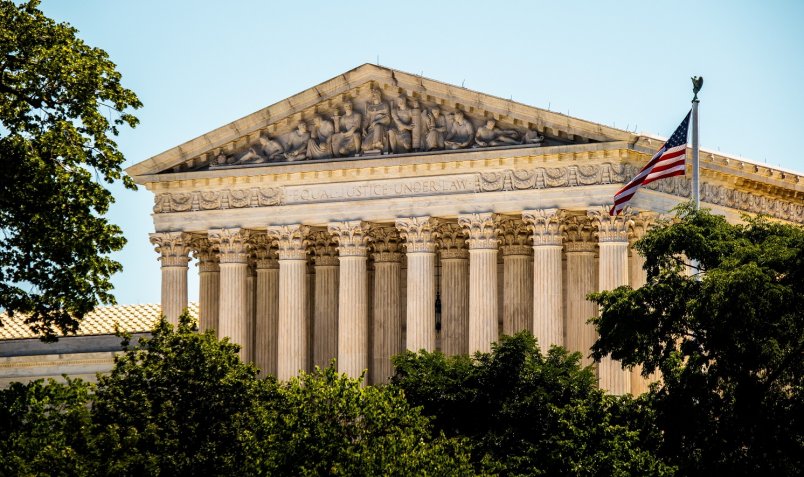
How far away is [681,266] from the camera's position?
2864 inches

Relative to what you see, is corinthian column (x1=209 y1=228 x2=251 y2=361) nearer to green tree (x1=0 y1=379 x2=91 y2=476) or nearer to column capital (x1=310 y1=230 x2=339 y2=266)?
column capital (x1=310 y1=230 x2=339 y2=266)

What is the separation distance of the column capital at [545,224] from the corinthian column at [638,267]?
344cm

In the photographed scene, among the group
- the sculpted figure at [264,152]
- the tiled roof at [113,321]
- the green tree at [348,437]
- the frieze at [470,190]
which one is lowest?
the green tree at [348,437]

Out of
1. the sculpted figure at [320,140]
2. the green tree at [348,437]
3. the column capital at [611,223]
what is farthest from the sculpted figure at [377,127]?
the green tree at [348,437]

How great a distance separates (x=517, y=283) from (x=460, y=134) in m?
8.67

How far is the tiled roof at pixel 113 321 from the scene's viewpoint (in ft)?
379

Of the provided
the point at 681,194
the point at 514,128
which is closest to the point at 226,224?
the point at 514,128

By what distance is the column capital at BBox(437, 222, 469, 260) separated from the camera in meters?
94.6

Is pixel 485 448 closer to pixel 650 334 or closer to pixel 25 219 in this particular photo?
pixel 650 334

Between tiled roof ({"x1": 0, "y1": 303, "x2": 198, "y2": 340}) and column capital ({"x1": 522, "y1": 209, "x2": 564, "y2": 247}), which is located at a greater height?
column capital ({"x1": 522, "y1": 209, "x2": 564, "y2": 247})

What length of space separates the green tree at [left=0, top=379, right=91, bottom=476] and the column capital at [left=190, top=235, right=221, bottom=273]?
1055 inches

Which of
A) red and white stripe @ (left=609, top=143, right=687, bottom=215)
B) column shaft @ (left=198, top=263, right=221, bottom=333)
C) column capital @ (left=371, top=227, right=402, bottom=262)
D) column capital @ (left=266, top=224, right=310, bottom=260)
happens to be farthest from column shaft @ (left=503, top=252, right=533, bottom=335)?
column shaft @ (left=198, top=263, right=221, bottom=333)

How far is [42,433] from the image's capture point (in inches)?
2719

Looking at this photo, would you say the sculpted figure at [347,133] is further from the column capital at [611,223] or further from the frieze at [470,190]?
the column capital at [611,223]
